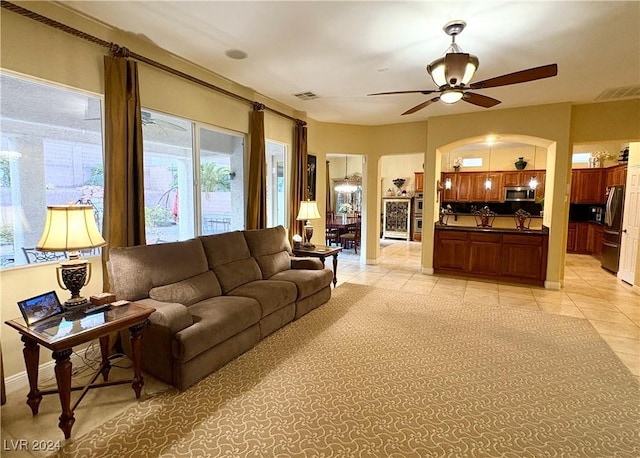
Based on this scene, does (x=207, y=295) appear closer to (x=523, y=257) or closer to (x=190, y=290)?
(x=190, y=290)

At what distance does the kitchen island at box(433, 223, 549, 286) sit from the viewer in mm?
5441

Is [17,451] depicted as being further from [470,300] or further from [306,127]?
[306,127]

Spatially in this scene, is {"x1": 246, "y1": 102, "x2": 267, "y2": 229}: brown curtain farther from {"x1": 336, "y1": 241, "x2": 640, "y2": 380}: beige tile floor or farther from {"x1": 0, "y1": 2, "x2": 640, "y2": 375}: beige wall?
{"x1": 336, "y1": 241, "x2": 640, "y2": 380}: beige tile floor

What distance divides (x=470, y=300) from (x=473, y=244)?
5.14ft

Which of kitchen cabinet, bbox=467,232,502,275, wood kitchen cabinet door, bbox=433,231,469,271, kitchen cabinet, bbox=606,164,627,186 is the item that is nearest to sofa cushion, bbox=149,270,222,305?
wood kitchen cabinet door, bbox=433,231,469,271

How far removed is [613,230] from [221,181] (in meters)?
7.23

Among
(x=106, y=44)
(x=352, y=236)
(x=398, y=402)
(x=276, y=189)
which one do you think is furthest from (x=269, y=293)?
(x=352, y=236)

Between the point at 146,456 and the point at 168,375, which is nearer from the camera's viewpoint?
the point at 146,456

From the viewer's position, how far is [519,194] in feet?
29.7

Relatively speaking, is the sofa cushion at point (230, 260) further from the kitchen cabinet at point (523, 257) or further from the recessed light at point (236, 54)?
the kitchen cabinet at point (523, 257)

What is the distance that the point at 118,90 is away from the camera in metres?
2.93

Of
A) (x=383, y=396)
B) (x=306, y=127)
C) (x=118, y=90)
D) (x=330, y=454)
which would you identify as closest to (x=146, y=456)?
(x=330, y=454)

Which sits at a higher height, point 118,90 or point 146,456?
point 118,90

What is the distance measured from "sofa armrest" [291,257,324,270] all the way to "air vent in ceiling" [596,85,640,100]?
4.64m
